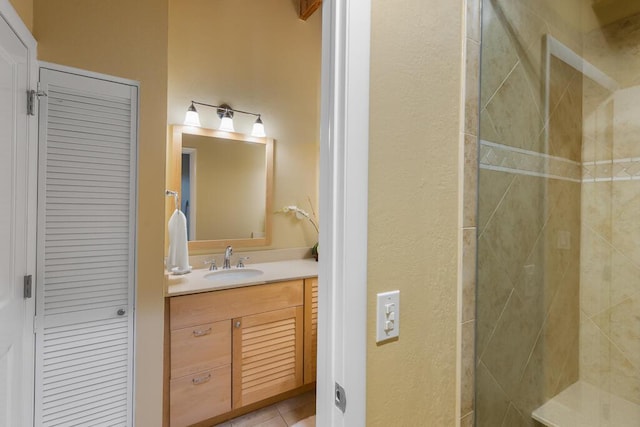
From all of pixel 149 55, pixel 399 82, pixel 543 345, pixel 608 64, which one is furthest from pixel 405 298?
pixel 149 55

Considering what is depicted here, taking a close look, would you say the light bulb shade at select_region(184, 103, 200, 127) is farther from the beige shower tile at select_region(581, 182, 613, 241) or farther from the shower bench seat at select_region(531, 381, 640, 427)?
the shower bench seat at select_region(531, 381, 640, 427)

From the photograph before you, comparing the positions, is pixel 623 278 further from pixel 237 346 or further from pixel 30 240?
pixel 30 240

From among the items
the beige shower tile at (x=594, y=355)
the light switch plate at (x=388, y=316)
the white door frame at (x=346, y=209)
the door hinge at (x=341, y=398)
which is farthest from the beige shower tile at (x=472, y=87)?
the beige shower tile at (x=594, y=355)

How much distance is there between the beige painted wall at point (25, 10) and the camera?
3.65 ft

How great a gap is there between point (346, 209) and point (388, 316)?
0.96 ft

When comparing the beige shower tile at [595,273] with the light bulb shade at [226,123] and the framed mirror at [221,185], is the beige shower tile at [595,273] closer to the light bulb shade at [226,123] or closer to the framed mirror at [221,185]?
the framed mirror at [221,185]

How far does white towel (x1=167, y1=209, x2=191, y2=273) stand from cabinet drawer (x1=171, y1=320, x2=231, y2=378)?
497mm

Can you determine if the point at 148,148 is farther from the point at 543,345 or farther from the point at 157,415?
the point at 543,345

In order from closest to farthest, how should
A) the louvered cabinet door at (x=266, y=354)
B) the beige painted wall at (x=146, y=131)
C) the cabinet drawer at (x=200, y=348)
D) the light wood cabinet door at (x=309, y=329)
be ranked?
the beige painted wall at (x=146, y=131), the cabinet drawer at (x=200, y=348), the louvered cabinet door at (x=266, y=354), the light wood cabinet door at (x=309, y=329)

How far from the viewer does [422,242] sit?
0.79 meters

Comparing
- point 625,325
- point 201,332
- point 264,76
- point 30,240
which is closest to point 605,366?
point 625,325

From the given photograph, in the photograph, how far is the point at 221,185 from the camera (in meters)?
2.46

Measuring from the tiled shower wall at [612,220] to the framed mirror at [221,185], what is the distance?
2.14 metres

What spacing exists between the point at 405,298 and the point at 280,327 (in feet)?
5.03
